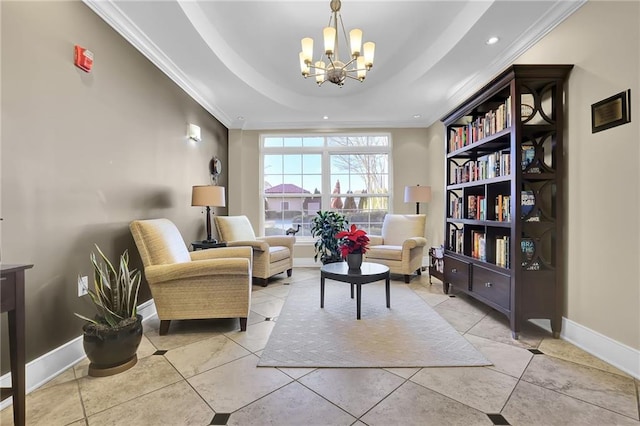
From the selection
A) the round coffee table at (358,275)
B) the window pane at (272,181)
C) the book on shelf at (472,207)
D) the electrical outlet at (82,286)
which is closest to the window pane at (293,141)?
the window pane at (272,181)

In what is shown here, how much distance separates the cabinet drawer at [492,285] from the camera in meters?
2.39

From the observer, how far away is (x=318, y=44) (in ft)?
10.4

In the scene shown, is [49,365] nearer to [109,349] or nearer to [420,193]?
[109,349]

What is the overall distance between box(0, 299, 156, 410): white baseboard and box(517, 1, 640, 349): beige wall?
11.7 ft

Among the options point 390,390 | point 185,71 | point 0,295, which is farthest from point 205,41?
point 390,390

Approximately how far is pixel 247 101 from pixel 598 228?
3.98m

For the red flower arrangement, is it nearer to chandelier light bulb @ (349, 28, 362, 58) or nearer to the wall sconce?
chandelier light bulb @ (349, 28, 362, 58)

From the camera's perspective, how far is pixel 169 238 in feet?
8.38

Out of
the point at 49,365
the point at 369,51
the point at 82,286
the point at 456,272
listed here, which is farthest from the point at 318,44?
the point at 49,365

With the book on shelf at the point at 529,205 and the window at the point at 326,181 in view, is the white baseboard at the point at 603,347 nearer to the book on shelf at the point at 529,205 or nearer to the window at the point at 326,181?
the book on shelf at the point at 529,205

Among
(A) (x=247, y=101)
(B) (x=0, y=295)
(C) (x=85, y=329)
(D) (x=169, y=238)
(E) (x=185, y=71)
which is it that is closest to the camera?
(B) (x=0, y=295)

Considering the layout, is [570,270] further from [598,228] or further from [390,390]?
[390,390]

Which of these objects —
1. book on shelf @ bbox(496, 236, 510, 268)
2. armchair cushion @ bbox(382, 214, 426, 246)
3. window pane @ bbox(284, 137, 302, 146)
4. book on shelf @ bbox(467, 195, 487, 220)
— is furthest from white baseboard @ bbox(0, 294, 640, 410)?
window pane @ bbox(284, 137, 302, 146)

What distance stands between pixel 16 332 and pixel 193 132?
9.16 ft
